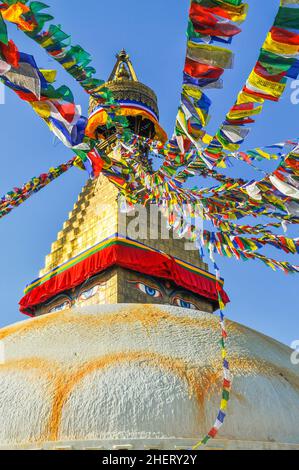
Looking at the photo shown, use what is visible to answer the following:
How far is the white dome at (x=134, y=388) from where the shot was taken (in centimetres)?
343

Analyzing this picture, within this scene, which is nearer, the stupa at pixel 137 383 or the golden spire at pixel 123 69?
the stupa at pixel 137 383

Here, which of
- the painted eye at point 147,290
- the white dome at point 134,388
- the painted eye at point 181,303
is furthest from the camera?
the painted eye at point 181,303

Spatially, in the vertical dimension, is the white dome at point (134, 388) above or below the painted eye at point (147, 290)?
below

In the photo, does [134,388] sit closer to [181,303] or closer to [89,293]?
[89,293]

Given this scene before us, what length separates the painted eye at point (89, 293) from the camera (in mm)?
9058

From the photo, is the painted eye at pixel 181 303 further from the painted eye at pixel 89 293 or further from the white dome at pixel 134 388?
the white dome at pixel 134 388

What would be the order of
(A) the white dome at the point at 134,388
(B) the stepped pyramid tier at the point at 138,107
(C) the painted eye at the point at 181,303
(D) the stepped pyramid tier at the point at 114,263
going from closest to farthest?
1. (A) the white dome at the point at 134,388
2. (D) the stepped pyramid tier at the point at 114,263
3. (C) the painted eye at the point at 181,303
4. (B) the stepped pyramid tier at the point at 138,107

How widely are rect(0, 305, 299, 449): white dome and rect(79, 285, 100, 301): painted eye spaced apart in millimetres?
4417

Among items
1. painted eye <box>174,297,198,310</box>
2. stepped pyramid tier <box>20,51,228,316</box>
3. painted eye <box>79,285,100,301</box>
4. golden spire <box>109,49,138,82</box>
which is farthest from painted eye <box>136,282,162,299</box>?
golden spire <box>109,49,138,82</box>

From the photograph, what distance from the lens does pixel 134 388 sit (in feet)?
11.8

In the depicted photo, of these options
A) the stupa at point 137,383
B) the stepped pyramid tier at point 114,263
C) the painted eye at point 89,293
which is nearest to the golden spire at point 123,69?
the stepped pyramid tier at point 114,263

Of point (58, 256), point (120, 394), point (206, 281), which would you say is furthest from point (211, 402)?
point (58, 256)

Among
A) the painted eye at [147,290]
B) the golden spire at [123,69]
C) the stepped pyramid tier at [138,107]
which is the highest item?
the golden spire at [123,69]

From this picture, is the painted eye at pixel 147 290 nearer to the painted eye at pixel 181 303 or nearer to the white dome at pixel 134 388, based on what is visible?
the painted eye at pixel 181 303
